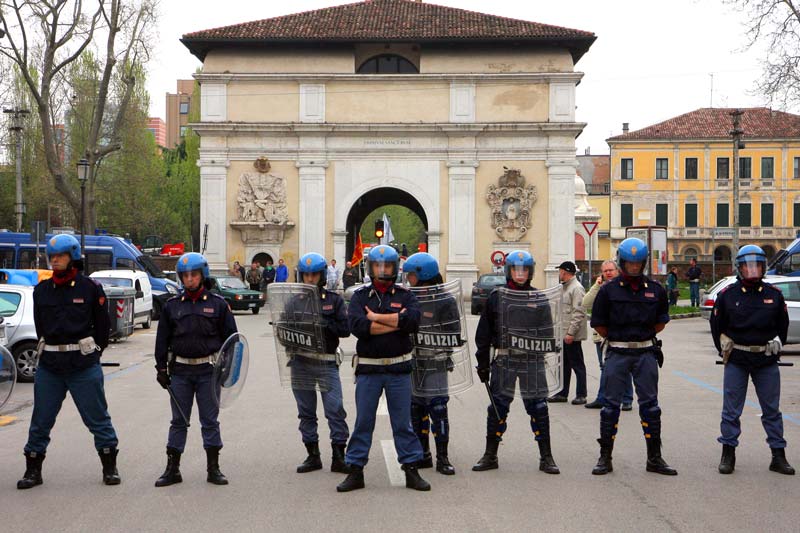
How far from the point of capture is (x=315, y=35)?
45.6 meters

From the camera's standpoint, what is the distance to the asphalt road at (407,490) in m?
6.66

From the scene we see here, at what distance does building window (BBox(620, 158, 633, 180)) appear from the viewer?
8644cm

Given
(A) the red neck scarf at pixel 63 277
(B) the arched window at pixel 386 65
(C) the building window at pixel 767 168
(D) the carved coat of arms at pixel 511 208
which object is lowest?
(A) the red neck scarf at pixel 63 277

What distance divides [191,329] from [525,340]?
2.80 meters

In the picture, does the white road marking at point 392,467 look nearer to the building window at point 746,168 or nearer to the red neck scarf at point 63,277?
the red neck scarf at point 63,277

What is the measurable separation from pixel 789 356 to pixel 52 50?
99.5 ft

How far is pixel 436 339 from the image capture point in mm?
8336

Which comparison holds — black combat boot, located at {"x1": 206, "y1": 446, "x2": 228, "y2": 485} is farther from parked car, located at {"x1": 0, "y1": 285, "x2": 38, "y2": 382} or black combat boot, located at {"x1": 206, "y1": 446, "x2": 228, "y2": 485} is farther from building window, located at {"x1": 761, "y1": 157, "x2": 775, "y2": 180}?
building window, located at {"x1": 761, "y1": 157, "x2": 775, "y2": 180}

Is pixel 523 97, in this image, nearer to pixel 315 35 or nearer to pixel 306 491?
pixel 315 35

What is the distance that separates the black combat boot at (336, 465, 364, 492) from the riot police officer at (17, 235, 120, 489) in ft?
6.05

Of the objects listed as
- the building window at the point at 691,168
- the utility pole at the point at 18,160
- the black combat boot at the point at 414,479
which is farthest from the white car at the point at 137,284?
the building window at the point at 691,168

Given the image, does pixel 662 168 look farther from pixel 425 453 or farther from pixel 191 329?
pixel 191 329

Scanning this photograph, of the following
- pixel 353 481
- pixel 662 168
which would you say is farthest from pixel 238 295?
pixel 662 168

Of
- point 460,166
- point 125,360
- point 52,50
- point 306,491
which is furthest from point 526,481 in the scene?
point 460,166
